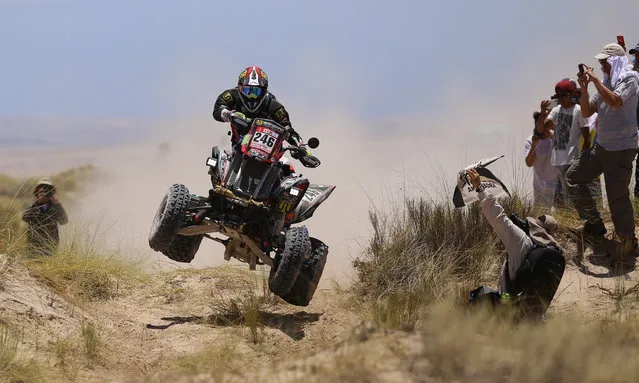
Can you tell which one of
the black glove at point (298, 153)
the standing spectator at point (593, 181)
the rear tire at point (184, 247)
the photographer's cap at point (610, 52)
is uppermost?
the photographer's cap at point (610, 52)

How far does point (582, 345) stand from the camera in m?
4.87

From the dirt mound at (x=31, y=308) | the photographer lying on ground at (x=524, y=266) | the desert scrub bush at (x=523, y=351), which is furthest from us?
the dirt mound at (x=31, y=308)

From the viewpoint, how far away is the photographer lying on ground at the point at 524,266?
264 inches

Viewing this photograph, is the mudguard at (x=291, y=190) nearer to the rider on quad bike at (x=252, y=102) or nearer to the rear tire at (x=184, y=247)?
the rider on quad bike at (x=252, y=102)

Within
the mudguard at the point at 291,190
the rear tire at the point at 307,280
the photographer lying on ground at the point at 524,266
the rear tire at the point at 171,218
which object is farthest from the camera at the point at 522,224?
the rear tire at the point at 171,218

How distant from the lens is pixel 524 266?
6.78 meters

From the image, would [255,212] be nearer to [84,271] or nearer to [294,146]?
[294,146]

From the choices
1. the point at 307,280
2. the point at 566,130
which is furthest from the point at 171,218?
the point at 566,130

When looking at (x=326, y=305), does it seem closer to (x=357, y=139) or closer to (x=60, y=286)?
(x=60, y=286)

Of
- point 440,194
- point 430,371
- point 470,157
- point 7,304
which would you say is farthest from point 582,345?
point 470,157

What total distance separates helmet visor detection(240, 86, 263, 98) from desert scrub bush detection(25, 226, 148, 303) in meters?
2.41

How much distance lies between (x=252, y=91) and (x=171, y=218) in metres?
1.74

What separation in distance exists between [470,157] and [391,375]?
3190 centimetres

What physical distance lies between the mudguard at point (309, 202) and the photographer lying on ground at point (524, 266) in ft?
8.21
